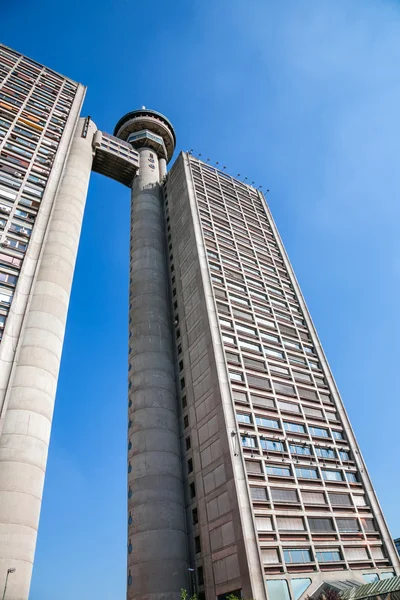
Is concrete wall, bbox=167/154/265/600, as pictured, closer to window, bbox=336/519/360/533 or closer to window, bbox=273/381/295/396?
window, bbox=273/381/295/396

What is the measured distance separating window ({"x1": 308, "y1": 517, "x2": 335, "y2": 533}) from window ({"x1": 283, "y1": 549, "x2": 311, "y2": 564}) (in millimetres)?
2324

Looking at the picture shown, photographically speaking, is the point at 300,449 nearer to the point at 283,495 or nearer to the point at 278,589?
the point at 283,495

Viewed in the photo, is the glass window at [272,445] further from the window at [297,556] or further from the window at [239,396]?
the window at [297,556]

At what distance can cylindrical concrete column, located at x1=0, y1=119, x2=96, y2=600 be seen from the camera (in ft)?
121

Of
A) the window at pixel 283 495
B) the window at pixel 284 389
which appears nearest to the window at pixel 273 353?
the window at pixel 284 389

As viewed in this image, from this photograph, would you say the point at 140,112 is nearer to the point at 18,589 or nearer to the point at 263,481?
the point at 263,481

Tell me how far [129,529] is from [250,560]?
16.3 m

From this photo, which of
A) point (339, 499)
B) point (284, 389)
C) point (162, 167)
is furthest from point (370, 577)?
point (162, 167)

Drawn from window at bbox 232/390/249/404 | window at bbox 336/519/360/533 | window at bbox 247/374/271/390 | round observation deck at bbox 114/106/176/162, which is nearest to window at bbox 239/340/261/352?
window at bbox 247/374/271/390

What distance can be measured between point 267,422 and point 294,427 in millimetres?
3738

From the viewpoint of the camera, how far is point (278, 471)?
41938 mm

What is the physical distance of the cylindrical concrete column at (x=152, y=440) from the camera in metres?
41.6

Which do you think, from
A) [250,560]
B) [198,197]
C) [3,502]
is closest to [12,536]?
[3,502]

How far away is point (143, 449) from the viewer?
161 feet
